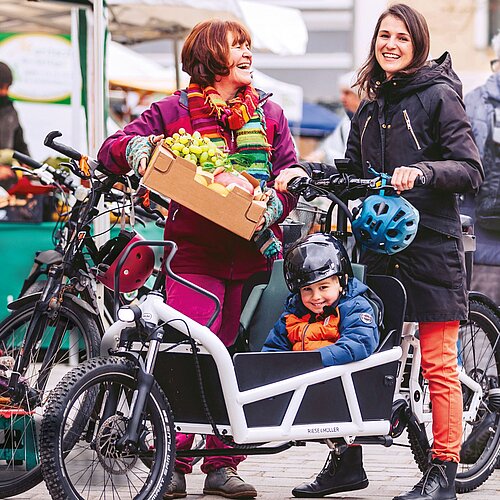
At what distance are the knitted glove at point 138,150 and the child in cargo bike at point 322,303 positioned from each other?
631mm

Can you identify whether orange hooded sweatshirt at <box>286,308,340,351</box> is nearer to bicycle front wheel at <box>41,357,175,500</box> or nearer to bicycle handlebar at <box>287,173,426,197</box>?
bicycle handlebar at <box>287,173,426,197</box>

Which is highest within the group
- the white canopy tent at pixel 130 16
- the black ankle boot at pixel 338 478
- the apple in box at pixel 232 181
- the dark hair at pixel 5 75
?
the white canopy tent at pixel 130 16

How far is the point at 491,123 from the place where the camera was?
8797 mm

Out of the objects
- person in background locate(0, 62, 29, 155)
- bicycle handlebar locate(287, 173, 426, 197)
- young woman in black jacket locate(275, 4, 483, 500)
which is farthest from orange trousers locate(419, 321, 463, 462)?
person in background locate(0, 62, 29, 155)

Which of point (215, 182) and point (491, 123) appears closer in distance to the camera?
point (215, 182)

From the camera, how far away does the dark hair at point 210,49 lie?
4.95 metres

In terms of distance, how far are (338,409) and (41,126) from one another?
6.32m

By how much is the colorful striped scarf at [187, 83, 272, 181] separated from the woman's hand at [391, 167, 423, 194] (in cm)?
60

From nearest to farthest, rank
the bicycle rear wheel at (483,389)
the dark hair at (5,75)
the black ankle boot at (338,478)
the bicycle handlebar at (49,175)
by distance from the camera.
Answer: the black ankle boot at (338,478)
the bicycle rear wheel at (483,389)
the bicycle handlebar at (49,175)
the dark hair at (5,75)

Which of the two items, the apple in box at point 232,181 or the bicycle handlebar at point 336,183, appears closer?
the apple in box at point 232,181

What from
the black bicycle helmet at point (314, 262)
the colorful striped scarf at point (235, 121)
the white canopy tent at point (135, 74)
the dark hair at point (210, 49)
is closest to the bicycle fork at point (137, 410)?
the black bicycle helmet at point (314, 262)

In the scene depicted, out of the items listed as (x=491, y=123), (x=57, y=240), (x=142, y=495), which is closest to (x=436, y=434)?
(x=142, y=495)

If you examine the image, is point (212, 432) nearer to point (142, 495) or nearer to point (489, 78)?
point (142, 495)

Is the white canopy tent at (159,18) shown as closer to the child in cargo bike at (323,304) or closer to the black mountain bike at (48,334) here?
the black mountain bike at (48,334)
